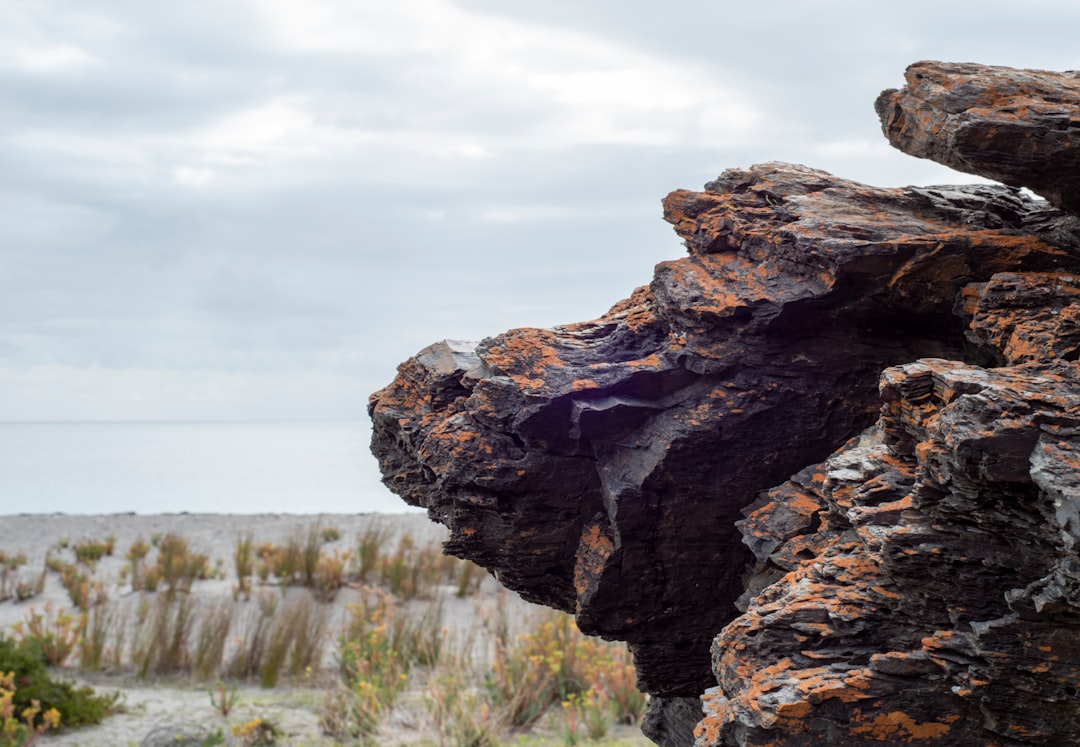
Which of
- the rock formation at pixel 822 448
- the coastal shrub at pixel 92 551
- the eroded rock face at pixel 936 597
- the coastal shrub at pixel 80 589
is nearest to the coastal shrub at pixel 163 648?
the coastal shrub at pixel 80 589

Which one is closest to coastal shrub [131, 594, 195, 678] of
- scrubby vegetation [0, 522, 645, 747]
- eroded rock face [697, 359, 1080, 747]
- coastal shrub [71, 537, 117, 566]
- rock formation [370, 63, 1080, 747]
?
scrubby vegetation [0, 522, 645, 747]

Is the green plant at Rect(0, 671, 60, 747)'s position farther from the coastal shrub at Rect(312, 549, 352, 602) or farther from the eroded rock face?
the eroded rock face

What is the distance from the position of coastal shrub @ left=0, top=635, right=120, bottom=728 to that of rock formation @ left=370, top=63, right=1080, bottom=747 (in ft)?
21.6

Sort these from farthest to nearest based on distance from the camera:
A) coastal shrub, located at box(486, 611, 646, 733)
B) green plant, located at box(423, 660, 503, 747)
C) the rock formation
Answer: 1. coastal shrub, located at box(486, 611, 646, 733)
2. green plant, located at box(423, 660, 503, 747)
3. the rock formation

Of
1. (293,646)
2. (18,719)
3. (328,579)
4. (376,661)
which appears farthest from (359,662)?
(328,579)

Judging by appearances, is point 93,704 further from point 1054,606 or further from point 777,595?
point 1054,606

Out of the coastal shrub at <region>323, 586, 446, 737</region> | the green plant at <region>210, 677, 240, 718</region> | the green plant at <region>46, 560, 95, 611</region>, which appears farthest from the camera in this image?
the green plant at <region>46, 560, 95, 611</region>

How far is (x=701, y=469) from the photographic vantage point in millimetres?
4020

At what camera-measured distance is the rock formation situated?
262 cm

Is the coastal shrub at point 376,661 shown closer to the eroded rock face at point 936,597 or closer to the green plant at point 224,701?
the green plant at point 224,701

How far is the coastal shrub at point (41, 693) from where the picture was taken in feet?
31.2

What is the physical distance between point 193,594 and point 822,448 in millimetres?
14397

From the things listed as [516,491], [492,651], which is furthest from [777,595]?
[492,651]

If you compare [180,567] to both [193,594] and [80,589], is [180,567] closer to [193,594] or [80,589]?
[193,594]
